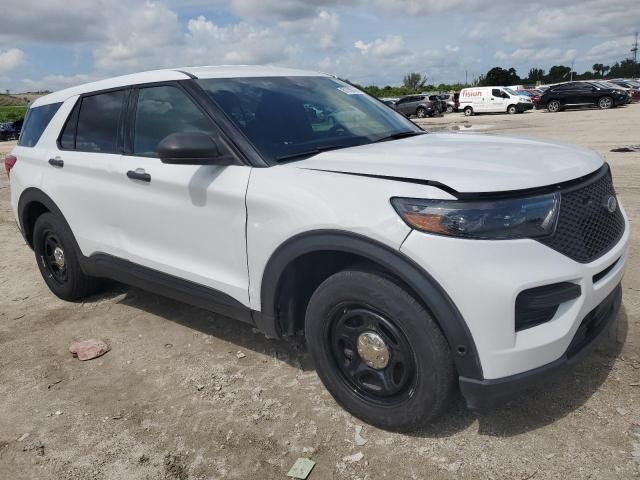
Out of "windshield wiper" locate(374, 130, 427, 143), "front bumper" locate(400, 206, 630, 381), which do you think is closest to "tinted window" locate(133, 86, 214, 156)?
"windshield wiper" locate(374, 130, 427, 143)

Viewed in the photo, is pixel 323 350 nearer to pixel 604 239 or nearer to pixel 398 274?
pixel 398 274

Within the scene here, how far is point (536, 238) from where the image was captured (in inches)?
88.9

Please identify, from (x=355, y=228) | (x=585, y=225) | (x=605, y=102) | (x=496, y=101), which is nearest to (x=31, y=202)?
(x=355, y=228)

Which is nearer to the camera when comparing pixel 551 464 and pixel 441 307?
pixel 441 307

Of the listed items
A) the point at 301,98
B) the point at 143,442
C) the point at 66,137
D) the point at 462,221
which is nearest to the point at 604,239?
the point at 462,221

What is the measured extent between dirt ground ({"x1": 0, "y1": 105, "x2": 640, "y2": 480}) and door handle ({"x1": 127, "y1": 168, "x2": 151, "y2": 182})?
1198 millimetres

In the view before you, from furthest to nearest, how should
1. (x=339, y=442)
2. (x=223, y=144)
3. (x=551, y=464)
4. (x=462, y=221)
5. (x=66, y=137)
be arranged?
(x=66, y=137)
(x=223, y=144)
(x=339, y=442)
(x=551, y=464)
(x=462, y=221)

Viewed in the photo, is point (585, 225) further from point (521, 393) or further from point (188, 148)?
point (188, 148)

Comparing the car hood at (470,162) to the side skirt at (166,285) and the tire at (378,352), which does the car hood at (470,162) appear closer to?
the tire at (378,352)

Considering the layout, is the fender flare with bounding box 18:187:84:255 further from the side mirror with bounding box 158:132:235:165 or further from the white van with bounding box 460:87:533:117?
the white van with bounding box 460:87:533:117

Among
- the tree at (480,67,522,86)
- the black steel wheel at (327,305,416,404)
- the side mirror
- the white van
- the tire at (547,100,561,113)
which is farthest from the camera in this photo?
the tree at (480,67,522,86)

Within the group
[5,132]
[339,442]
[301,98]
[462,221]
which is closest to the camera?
[462,221]

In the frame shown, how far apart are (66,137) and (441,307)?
3375 mm

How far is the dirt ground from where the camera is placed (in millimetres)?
2553
